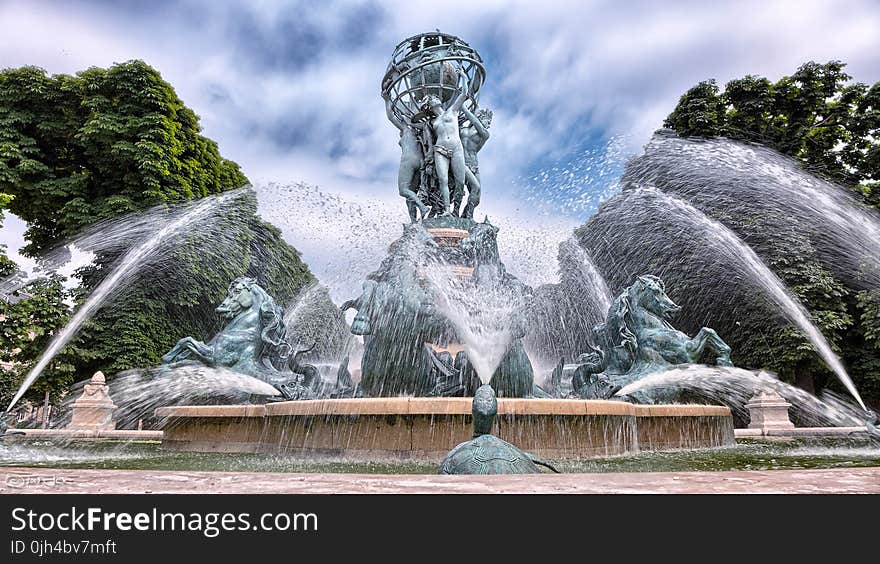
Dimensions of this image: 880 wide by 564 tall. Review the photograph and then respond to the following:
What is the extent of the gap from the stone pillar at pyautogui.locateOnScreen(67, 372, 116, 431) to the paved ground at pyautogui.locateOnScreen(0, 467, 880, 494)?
14.3 m

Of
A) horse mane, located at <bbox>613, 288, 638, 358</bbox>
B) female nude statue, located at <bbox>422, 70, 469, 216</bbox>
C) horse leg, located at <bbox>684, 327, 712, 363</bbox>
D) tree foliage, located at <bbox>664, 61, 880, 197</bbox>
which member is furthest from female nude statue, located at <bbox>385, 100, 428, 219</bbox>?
tree foliage, located at <bbox>664, 61, 880, 197</bbox>

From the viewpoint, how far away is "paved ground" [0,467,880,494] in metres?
2.42

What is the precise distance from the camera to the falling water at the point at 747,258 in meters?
19.4

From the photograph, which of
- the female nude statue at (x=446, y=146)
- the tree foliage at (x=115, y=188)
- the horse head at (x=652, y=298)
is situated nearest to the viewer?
the horse head at (x=652, y=298)

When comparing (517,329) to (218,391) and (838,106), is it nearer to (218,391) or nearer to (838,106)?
(218,391)

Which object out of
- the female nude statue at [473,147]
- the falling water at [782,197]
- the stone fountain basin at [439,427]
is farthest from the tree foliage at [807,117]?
the stone fountain basin at [439,427]

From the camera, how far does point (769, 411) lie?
623 inches

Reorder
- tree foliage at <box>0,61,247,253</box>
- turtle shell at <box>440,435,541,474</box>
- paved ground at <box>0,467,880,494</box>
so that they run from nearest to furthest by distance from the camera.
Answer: paved ground at <box>0,467,880,494</box>
turtle shell at <box>440,435,541,474</box>
tree foliage at <box>0,61,247,253</box>

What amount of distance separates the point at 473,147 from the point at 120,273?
11126 mm

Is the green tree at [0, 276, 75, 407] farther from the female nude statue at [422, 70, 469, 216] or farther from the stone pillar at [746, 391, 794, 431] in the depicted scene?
the stone pillar at [746, 391, 794, 431]

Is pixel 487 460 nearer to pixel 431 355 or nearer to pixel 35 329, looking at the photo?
pixel 431 355

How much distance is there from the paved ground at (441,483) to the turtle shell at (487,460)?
46 cm

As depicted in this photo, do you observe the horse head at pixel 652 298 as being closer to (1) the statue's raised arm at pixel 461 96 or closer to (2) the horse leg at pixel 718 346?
(2) the horse leg at pixel 718 346
